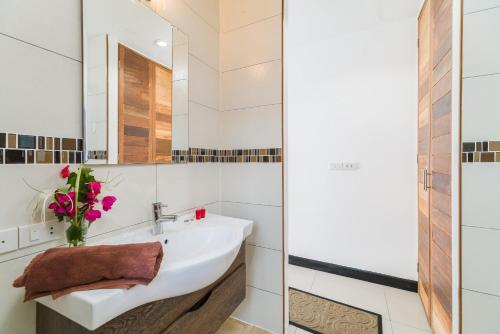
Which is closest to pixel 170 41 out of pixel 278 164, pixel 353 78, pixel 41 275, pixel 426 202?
pixel 278 164

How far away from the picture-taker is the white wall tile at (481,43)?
3.07 feet

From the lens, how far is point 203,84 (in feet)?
4.73

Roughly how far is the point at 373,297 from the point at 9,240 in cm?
236

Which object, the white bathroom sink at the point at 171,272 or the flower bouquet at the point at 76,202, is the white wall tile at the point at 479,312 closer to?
the white bathroom sink at the point at 171,272

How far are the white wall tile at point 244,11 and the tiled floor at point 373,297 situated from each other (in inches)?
85.1

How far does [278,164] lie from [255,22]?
975mm

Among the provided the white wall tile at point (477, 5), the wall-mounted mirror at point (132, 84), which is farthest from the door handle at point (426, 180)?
the wall-mounted mirror at point (132, 84)

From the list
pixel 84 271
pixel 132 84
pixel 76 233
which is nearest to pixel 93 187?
pixel 76 233

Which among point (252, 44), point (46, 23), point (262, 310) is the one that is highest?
point (252, 44)

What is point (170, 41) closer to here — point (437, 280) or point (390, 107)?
point (390, 107)

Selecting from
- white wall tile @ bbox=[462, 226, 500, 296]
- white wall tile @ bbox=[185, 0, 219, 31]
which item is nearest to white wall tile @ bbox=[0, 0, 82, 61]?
white wall tile @ bbox=[185, 0, 219, 31]

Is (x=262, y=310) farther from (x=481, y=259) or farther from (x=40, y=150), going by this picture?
(x=40, y=150)

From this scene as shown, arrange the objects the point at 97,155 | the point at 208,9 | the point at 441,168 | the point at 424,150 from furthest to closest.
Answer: the point at 424,150
the point at 208,9
the point at 441,168
the point at 97,155

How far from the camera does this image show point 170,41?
123cm
